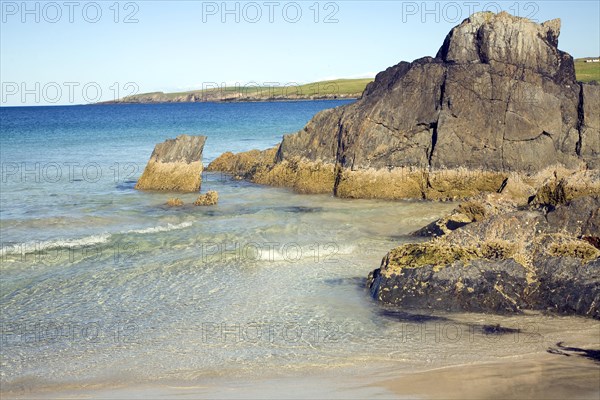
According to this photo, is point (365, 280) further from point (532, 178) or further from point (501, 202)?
point (532, 178)

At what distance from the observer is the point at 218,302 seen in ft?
40.9

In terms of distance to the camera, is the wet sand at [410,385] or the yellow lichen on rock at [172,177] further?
the yellow lichen on rock at [172,177]

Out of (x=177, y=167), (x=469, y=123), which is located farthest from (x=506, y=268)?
(x=177, y=167)

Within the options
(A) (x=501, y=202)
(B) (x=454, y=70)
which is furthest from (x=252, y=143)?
(A) (x=501, y=202)

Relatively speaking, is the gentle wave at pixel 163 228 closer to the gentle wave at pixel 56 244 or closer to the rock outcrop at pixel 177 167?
the gentle wave at pixel 56 244

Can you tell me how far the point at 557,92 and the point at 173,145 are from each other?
46.3ft

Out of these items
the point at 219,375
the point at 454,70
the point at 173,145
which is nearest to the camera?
the point at 219,375

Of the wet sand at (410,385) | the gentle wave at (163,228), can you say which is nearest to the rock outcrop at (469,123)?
the gentle wave at (163,228)

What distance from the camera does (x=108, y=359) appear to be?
10.0m

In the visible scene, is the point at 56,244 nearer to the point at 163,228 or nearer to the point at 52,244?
the point at 52,244

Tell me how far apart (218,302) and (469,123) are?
13834mm

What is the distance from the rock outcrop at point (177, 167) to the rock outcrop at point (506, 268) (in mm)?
14363

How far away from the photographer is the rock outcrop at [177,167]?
26000 mm

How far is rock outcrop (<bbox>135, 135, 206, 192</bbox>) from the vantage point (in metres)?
26.0
